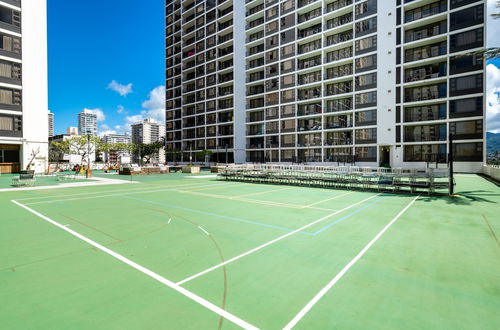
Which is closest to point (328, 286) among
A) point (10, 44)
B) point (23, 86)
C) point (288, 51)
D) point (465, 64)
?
point (465, 64)

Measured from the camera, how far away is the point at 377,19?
135 feet

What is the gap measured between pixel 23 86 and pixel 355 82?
50.0 meters

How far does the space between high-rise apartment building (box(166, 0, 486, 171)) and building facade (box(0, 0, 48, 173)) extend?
117ft

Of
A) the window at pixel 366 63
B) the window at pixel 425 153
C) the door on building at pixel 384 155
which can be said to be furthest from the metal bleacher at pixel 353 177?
the window at pixel 366 63

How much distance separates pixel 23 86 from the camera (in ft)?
116

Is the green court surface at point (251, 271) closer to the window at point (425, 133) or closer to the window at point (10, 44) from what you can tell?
the window at point (425, 133)

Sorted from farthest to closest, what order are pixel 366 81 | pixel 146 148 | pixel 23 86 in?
pixel 146 148 < pixel 366 81 < pixel 23 86

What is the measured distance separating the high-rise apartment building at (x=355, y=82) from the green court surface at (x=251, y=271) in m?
30.8

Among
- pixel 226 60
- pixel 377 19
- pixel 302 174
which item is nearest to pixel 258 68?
pixel 226 60

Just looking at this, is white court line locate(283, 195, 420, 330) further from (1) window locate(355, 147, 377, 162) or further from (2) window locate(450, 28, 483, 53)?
(2) window locate(450, 28, 483, 53)

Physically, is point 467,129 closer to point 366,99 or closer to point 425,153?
point 425,153

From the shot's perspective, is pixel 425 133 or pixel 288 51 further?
pixel 288 51

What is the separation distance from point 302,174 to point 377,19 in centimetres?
3571

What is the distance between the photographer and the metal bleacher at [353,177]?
576 inches
